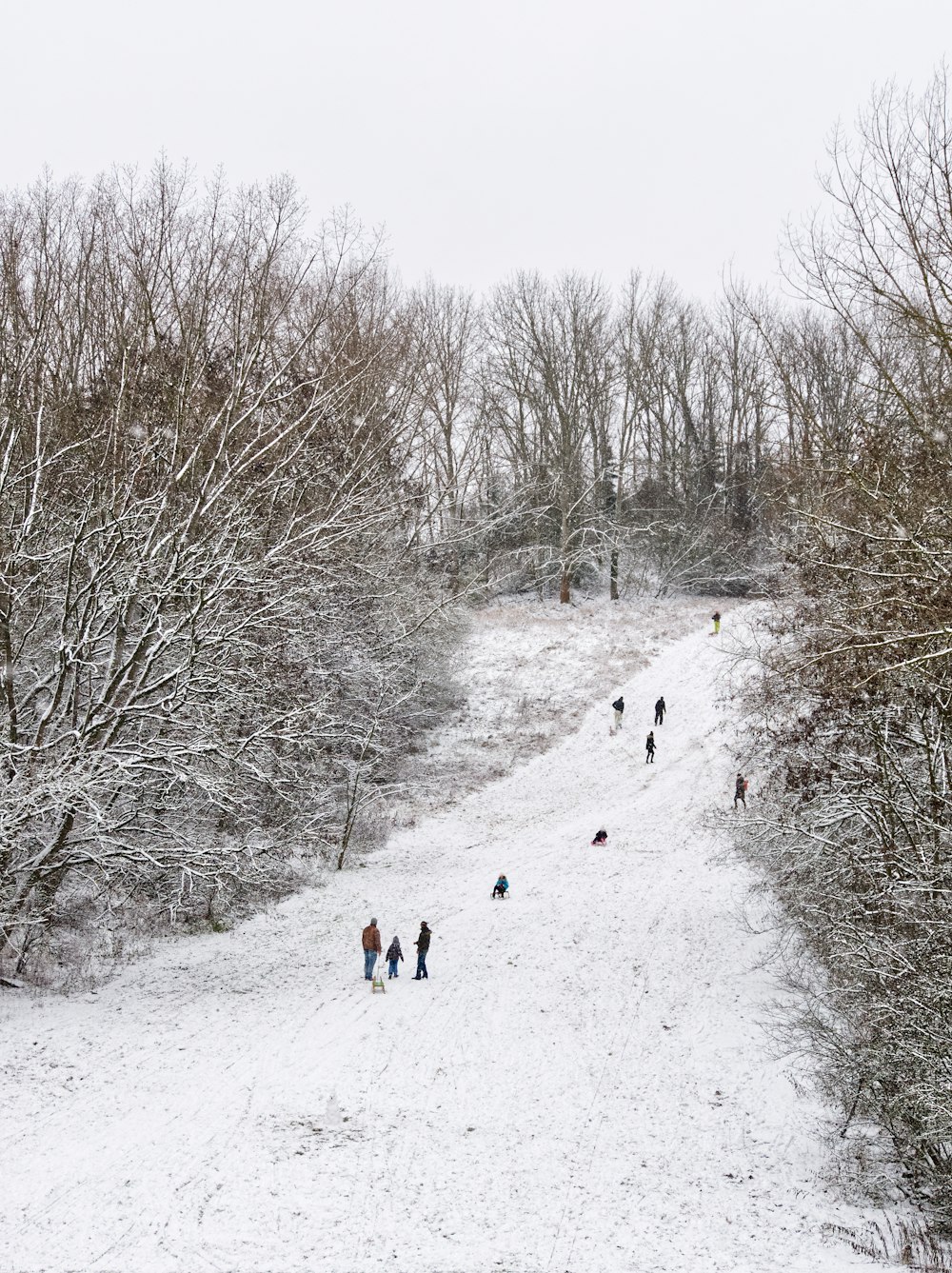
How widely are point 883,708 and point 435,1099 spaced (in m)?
7.20

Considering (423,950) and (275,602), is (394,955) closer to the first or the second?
(423,950)

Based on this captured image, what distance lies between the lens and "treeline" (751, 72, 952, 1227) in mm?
6516

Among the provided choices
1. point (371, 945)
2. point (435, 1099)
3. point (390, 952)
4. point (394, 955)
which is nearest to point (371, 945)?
point (371, 945)

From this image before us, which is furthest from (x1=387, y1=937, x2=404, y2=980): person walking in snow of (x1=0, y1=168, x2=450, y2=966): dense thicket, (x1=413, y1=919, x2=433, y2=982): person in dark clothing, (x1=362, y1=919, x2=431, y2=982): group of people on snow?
(x1=0, y1=168, x2=450, y2=966): dense thicket

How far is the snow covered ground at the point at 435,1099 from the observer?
7.70 m

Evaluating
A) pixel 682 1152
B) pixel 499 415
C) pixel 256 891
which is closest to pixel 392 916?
pixel 256 891

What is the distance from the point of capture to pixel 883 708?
9.54 m

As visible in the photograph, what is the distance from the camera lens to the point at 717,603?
4294 centimetres

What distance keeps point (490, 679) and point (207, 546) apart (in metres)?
22.7

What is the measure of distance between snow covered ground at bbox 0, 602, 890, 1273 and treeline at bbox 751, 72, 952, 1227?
152 cm

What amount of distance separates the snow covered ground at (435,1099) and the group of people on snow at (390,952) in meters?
0.25

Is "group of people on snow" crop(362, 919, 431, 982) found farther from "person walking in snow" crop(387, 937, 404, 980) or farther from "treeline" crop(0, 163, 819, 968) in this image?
"treeline" crop(0, 163, 819, 968)

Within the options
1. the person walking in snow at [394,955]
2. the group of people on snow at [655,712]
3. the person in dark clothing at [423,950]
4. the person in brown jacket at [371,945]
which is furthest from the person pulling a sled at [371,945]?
the group of people on snow at [655,712]

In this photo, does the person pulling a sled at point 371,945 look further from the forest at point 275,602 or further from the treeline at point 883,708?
the treeline at point 883,708
